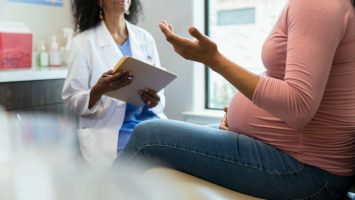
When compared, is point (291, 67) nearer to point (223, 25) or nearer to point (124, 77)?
point (124, 77)

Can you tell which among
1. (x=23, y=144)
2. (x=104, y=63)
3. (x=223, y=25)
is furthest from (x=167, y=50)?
(x=23, y=144)

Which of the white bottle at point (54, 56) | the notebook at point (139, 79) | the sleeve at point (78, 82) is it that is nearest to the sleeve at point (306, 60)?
the notebook at point (139, 79)

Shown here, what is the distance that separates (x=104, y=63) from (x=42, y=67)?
408mm

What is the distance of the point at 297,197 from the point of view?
768 millimetres

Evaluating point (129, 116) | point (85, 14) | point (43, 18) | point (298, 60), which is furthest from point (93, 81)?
point (298, 60)

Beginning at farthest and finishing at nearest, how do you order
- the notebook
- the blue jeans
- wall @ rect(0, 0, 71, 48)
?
wall @ rect(0, 0, 71, 48) → the notebook → the blue jeans

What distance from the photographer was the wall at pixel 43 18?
171 centimetres

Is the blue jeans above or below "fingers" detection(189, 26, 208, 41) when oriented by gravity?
below

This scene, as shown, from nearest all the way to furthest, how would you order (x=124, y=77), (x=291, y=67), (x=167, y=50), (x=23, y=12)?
(x=291, y=67) < (x=124, y=77) < (x=23, y=12) < (x=167, y=50)

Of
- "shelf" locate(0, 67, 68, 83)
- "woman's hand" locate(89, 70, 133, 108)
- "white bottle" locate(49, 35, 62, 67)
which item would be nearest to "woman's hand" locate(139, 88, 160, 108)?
"woman's hand" locate(89, 70, 133, 108)

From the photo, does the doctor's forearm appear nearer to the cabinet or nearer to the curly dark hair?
the cabinet

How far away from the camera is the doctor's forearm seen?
0.71 m

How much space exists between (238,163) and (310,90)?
0.22 m

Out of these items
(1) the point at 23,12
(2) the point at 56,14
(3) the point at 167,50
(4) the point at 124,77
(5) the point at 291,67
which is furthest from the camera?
(3) the point at 167,50
